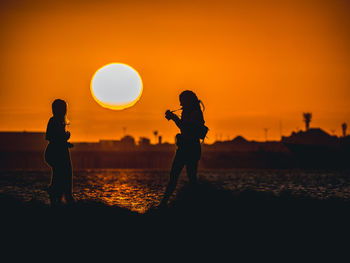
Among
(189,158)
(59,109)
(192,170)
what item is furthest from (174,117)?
(59,109)

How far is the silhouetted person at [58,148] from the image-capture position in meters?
7.45

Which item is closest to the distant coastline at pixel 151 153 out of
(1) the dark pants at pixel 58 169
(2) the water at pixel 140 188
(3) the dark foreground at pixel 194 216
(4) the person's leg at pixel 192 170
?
(2) the water at pixel 140 188

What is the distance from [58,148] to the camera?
745cm

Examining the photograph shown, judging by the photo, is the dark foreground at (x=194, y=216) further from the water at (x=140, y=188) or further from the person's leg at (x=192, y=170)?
the water at (x=140, y=188)

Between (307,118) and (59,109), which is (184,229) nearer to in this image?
(59,109)

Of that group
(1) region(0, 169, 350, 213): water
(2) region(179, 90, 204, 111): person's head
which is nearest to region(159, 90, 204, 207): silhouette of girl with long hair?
(2) region(179, 90, 204, 111): person's head

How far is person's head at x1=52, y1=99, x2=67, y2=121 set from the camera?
748cm

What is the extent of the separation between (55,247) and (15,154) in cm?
9794

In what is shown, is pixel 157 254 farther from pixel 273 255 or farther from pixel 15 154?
pixel 15 154

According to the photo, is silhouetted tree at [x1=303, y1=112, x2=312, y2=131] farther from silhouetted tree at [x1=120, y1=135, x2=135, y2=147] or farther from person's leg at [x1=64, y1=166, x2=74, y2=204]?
person's leg at [x1=64, y1=166, x2=74, y2=204]

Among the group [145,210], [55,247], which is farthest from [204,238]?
[145,210]

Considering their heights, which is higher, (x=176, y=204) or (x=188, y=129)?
(x=188, y=129)

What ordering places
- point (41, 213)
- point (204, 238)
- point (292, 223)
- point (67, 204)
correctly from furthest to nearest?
point (67, 204), point (41, 213), point (292, 223), point (204, 238)

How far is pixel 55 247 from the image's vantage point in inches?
185
